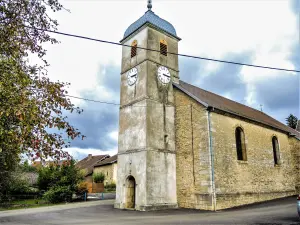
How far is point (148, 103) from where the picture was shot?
1694 cm

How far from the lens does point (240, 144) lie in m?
18.4

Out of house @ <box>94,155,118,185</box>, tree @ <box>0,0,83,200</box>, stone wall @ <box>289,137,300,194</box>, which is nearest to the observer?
tree @ <box>0,0,83,200</box>

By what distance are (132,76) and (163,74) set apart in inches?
91.8

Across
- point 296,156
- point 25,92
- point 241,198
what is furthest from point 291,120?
point 25,92

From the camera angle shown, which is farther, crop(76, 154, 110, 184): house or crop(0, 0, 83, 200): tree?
crop(76, 154, 110, 184): house

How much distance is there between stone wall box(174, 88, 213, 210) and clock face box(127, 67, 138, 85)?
3711 millimetres

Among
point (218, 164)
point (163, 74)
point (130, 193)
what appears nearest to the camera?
point (218, 164)

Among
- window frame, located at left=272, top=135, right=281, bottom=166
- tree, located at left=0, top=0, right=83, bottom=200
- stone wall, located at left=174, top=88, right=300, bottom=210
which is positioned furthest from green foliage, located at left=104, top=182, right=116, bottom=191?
tree, located at left=0, top=0, right=83, bottom=200

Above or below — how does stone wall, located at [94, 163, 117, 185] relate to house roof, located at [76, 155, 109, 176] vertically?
below

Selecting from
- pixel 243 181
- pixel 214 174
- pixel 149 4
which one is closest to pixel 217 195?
pixel 214 174

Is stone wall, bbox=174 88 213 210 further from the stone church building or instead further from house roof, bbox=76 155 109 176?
house roof, bbox=76 155 109 176

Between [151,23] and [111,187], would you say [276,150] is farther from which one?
[111,187]

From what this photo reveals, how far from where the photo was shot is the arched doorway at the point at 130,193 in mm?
16391

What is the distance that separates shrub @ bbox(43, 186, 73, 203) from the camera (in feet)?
72.8
